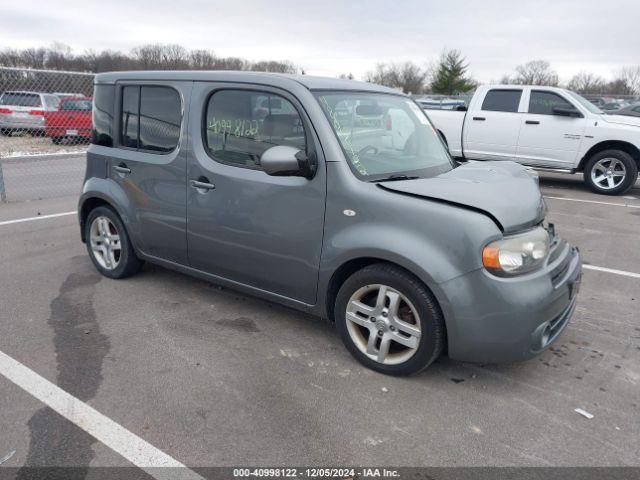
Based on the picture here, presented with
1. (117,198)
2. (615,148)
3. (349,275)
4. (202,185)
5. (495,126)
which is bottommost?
(349,275)

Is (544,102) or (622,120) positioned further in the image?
(544,102)

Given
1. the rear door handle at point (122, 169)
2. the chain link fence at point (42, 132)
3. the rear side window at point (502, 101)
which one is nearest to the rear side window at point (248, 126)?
the rear door handle at point (122, 169)

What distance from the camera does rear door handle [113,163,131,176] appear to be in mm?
4453

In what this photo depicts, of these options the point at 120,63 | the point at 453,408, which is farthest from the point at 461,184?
the point at 120,63

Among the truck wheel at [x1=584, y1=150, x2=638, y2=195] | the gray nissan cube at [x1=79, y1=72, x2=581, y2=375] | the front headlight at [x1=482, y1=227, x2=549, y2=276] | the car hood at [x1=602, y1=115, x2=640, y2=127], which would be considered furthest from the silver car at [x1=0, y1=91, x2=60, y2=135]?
the front headlight at [x1=482, y1=227, x2=549, y2=276]

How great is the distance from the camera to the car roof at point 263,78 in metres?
3.61

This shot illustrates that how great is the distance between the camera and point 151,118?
4.31m

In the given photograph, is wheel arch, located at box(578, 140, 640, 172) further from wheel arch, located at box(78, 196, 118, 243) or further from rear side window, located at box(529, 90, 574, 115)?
wheel arch, located at box(78, 196, 118, 243)

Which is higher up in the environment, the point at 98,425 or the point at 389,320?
the point at 389,320

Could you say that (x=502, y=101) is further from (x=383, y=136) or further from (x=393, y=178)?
(x=393, y=178)

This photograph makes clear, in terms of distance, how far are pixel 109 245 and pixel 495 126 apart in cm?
829

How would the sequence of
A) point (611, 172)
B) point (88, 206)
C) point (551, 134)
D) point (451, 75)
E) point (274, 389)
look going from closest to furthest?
1. point (274, 389)
2. point (88, 206)
3. point (611, 172)
4. point (551, 134)
5. point (451, 75)

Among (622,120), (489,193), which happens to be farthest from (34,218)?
(622,120)

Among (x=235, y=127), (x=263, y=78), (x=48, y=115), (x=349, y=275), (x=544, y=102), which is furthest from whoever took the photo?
(x=48, y=115)
